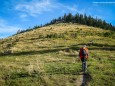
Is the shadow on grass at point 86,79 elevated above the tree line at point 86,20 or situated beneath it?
situated beneath

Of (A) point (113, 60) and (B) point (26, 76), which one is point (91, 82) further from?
(A) point (113, 60)

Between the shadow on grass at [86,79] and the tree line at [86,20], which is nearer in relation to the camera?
the shadow on grass at [86,79]

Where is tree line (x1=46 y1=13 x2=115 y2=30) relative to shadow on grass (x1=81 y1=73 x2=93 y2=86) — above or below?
above

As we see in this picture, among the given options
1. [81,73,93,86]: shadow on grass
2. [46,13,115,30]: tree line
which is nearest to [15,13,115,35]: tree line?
[46,13,115,30]: tree line

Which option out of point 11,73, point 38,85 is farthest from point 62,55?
point 38,85

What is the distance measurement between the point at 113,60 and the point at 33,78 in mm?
12079

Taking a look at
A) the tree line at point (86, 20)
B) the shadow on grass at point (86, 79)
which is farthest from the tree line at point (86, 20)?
the shadow on grass at point (86, 79)

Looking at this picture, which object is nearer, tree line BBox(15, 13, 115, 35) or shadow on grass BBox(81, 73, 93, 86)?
shadow on grass BBox(81, 73, 93, 86)

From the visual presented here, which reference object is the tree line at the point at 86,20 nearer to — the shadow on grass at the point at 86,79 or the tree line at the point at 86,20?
the tree line at the point at 86,20

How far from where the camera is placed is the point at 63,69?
24641mm

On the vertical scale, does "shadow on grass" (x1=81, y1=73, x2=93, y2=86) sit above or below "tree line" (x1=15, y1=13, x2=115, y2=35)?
below

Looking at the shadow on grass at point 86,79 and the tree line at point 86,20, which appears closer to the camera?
the shadow on grass at point 86,79

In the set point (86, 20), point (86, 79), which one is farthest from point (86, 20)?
point (86, 79)

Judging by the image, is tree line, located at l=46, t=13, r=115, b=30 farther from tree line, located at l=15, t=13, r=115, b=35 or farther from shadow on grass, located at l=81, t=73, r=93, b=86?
shadow on grass, located at l=81, t=73, r=93, b=86
